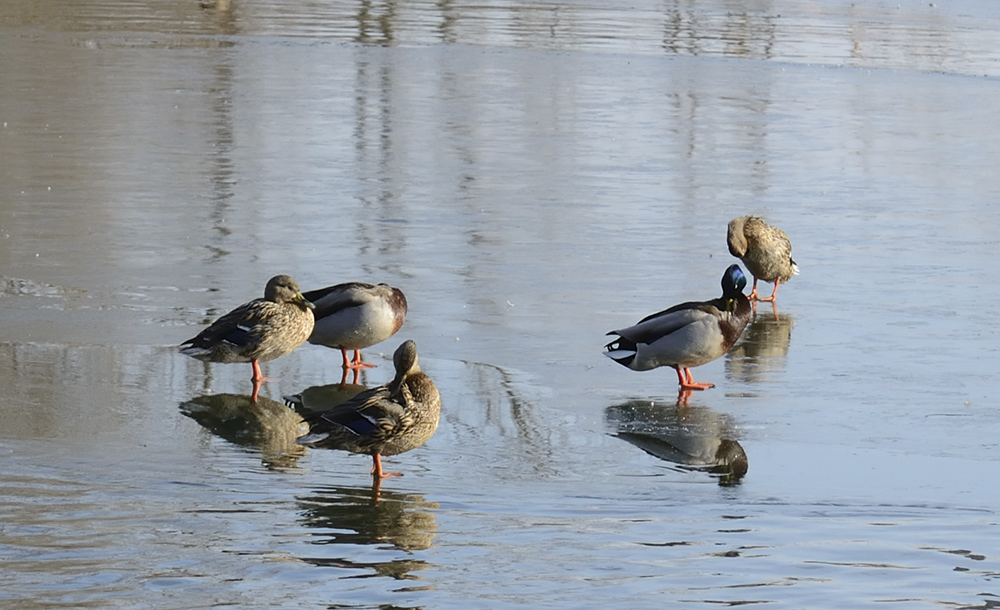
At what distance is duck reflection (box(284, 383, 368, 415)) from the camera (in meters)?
7.42

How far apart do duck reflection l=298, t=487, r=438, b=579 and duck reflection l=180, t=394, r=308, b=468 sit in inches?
19.2

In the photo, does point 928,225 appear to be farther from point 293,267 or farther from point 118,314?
point 118,314

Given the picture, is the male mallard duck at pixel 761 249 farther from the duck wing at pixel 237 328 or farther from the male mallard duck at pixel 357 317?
the duck wing at pixel 237 328

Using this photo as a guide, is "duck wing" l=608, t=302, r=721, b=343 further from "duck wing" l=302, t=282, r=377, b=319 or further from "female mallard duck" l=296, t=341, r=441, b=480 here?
"female mallard duck" l=296, t=341, r=441, b=480

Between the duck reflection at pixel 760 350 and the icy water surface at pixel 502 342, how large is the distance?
0.10ft

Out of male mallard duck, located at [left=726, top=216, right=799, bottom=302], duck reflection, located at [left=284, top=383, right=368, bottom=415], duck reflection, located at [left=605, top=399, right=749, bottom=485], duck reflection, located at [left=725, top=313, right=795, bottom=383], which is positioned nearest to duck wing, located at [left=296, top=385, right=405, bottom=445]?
duck reflection, located at [left=284, top=383, right=368, bottom=415]

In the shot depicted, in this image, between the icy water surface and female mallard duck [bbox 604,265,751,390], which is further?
female mallard duck [bbox 604,265,751,390]

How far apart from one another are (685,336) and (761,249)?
2.37 m

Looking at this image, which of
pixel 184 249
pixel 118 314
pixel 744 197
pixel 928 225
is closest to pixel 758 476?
pixel 118 314

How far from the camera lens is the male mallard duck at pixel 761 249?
9.98m

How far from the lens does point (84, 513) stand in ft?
18.6

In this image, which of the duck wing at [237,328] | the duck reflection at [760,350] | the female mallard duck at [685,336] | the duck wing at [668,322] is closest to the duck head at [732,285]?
the female mallard duck at [685,336]

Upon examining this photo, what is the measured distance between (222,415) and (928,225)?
268 inches

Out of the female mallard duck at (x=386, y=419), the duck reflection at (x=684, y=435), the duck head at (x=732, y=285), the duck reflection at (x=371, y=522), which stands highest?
the duck head at (x=732, y=285)
